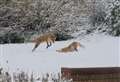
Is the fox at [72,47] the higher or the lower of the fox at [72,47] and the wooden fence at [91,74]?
the higher

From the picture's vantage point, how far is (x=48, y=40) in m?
3.93

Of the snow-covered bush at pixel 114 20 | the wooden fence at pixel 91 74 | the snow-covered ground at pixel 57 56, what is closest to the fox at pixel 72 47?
the snow-covered ground at pixel 57 56

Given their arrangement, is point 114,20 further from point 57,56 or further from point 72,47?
point 57,56

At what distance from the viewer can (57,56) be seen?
154 inches

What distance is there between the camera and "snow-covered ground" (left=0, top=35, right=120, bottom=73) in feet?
12.8

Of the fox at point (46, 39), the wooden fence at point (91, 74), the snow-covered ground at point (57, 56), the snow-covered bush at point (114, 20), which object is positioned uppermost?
the snow-covered bush at point (114, 20)

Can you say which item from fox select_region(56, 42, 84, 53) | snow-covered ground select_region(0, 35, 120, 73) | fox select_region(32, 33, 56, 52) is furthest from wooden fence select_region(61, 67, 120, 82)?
fox select_region(32, 33, 56, 52)

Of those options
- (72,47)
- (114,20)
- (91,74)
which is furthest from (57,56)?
(114,20)

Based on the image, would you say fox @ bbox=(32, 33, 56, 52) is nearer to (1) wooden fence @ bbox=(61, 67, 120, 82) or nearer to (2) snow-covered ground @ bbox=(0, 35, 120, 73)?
(2) snow-covered ground @ bbox=(0, 35, 120, 73)

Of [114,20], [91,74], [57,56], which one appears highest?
[114,20]

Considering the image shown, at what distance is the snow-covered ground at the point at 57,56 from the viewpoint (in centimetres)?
389

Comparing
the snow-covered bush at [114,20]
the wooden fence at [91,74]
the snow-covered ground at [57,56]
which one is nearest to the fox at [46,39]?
the snow-covered ground at [57,56]

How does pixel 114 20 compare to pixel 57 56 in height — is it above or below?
above

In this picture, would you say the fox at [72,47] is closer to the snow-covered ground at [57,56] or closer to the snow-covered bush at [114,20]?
the snow-covered ground at [57,56]
